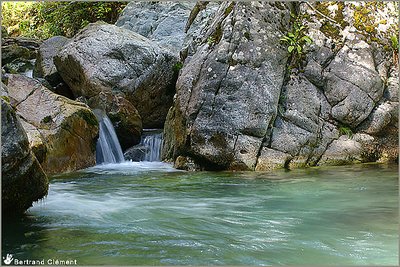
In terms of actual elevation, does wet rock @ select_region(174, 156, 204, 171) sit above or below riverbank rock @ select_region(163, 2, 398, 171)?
below

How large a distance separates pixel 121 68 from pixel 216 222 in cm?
825

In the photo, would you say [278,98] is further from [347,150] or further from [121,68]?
[121,68]

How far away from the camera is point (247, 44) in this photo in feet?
31.1

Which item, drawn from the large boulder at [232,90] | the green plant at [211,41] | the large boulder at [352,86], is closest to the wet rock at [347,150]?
the large boulder at [352,86]

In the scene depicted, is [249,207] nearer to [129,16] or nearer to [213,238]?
[213,238]

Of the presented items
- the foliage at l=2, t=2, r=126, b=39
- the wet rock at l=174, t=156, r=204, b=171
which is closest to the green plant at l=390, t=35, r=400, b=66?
the wet rock at l=174, t=156, r=204, b=171

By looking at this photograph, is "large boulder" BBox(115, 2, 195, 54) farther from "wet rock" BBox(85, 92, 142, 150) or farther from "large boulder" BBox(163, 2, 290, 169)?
"large boulder" BBox(163, 2, 290, 169)

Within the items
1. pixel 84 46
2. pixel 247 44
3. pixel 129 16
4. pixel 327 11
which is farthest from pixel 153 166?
pixel 129 16

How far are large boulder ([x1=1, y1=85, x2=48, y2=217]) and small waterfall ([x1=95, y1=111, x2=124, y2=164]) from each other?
18.3 feet

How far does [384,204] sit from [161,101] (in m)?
8.53

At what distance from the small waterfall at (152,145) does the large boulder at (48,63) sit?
13.0 feet

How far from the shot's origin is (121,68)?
12.2 m

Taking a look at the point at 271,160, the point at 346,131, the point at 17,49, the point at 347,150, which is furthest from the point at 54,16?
the point at 347,150

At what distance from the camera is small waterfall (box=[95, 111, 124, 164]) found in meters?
10.2
